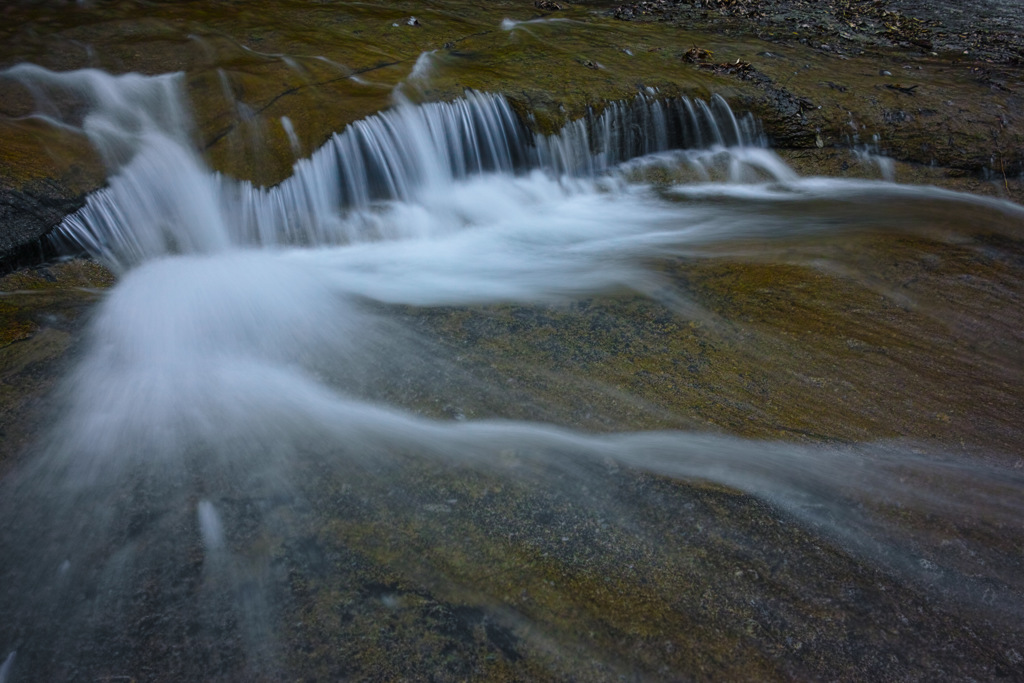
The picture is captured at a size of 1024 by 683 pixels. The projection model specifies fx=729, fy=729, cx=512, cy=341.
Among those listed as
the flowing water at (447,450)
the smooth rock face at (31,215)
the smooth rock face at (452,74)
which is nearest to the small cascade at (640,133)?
the smooth rock face at (452,74)

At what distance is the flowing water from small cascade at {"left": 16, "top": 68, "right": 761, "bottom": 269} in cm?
4

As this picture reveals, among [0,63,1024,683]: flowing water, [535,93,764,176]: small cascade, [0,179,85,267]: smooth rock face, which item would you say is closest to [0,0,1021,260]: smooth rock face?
[0,179,85,267]: smooth rock face

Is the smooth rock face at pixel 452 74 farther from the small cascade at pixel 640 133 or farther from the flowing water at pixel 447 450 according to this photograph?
the flowing water at pixel 447 450

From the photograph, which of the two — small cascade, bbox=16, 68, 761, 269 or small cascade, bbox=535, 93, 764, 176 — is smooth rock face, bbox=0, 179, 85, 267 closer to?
small cascade, bbox=16, 68, 761, 269

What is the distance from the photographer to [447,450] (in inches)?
146

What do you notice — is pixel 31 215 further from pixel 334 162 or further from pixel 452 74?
pixel 452 74

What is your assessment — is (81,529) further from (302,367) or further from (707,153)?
(707,153)

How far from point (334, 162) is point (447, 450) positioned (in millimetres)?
3833

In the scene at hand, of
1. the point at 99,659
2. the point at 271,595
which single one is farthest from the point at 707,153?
the point at 99,659

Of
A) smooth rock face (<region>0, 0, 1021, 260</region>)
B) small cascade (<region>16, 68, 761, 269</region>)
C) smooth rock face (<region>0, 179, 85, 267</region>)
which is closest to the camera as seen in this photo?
smooth rock face (<region>0, 179, 85, 267</region>)

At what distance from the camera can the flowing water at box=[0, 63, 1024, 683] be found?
2830mm

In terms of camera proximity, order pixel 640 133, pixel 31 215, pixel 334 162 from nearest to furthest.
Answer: pixel 31 215 < pixel 334 162 < pixel 640 133

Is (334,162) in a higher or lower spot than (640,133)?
higher

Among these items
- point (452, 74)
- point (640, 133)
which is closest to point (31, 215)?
point (452, 74)
